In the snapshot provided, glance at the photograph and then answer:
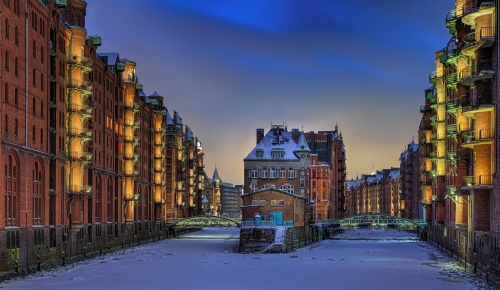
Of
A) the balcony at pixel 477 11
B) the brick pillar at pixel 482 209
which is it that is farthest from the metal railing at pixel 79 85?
the brick pillar at pixel 482 209

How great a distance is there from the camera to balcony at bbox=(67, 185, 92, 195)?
64438mm

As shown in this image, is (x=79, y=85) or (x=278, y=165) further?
(x=278, y=165)

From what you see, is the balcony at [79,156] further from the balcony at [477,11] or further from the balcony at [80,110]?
the balcony at [477,11]

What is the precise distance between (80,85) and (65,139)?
538 cm

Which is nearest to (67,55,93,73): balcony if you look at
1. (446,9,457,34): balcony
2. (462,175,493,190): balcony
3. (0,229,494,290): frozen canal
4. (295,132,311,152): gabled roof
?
(0,229,494,290): frozen canal

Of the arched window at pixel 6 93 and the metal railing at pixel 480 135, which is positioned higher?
the arched window at pixel 6 93

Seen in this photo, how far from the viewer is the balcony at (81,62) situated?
6425 cm

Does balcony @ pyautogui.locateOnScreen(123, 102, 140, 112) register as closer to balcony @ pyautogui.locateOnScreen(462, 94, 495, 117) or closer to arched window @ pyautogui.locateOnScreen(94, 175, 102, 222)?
arched window @ pyautogui.locateOnScreen(94, 175, 102, 222)

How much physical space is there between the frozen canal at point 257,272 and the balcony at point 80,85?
15697 millimetres

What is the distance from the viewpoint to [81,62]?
6500cm

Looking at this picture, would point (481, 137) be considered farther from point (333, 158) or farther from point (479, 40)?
point (333, 158)

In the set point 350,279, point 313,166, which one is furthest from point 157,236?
point 350,279

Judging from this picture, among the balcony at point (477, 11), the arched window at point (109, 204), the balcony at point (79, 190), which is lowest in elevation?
the arched window at point (109, 204)

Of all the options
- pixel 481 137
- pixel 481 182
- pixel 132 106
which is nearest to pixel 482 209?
pixel 481 182
